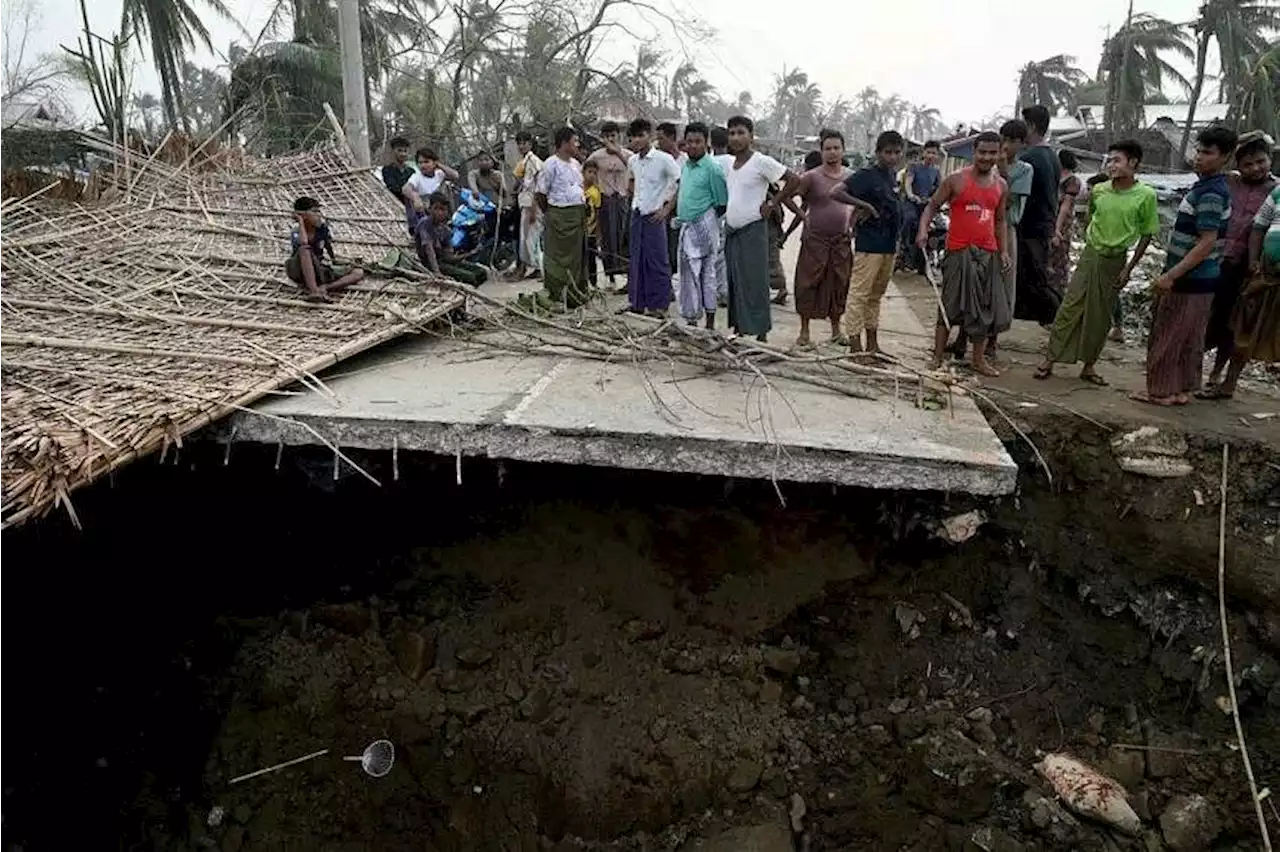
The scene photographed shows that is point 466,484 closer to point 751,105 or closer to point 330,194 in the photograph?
point 330,194

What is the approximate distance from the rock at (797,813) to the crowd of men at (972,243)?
8.10ft

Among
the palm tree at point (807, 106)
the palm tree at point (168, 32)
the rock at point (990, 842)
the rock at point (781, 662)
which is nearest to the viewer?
the rock at point (990, 842)

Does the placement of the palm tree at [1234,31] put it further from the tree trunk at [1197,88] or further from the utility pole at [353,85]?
the utility pole at [353,85]

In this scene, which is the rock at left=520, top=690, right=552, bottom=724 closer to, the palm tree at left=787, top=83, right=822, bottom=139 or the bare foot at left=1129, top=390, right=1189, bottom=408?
the bare foot at left=1129, top=390, right=1189, bottom=408

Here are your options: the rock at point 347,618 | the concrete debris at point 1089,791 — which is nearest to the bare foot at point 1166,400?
the concrete debris at point 1089,791

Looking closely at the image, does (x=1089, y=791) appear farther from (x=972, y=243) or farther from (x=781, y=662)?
(x=972, y=243)

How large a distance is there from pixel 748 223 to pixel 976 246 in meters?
1.26

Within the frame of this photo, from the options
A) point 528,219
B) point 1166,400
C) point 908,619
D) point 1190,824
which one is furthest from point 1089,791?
point 528,219

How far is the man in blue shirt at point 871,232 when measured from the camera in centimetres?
471

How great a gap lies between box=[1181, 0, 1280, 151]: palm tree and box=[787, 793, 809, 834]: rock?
77.8ft

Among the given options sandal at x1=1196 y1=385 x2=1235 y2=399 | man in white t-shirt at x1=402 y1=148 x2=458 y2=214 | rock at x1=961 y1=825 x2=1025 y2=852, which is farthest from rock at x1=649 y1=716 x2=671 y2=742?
man in white t-shirt at x1=402 y1=148 x2=458 y2=214

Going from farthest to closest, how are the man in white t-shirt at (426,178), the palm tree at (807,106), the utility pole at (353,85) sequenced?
the palm tree at (807,106) → the utility pole at (353,85) → the man in white t-shirt at (426,178)

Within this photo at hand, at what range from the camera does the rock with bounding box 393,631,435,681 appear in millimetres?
4316

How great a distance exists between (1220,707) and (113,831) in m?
5.33
